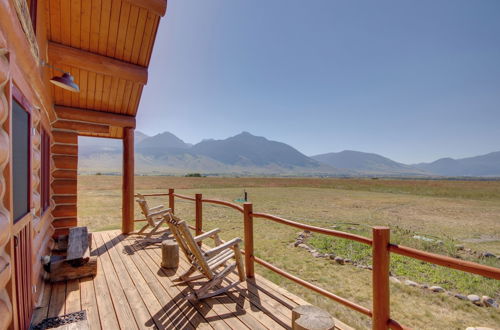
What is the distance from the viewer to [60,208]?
5750 millimetres

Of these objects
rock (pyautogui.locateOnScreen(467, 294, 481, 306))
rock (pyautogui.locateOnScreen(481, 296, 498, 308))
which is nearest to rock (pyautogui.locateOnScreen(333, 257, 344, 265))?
rock (pyautogui.locateOnScreen(467, 294, 481, 306))

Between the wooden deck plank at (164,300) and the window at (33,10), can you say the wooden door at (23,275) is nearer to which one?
the wooden deck plank at (164,300)

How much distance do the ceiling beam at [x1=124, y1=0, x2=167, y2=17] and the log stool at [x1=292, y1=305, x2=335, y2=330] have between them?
180 inches

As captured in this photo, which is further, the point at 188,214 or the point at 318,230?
the point at 188,214

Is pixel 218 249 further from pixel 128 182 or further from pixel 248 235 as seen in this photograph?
pixel 128 182

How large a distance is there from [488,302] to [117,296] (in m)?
6.28

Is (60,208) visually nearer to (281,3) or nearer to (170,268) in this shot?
(170,268)

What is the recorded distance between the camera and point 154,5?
3.81 metres

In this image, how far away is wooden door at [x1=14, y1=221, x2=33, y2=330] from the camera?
2.05 meters

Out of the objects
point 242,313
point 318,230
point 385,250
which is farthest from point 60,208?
point 385,250

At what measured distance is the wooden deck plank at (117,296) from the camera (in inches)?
103

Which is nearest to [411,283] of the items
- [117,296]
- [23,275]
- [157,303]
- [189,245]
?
[189,245]

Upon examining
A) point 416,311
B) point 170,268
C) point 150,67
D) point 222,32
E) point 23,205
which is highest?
point 222,32

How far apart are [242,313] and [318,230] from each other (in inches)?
52.1
